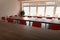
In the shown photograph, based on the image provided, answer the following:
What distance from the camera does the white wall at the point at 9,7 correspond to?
23.1 ft

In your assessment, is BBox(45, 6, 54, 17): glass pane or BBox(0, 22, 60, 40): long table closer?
BBox(0, 22, 60, 40): long table

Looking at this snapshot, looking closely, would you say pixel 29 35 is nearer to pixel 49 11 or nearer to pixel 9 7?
pixel 9 7

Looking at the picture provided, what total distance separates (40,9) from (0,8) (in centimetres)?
396

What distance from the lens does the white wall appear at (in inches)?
277

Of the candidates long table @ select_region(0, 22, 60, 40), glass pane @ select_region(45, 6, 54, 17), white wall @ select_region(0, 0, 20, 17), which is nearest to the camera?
long table @ select_region(0, 22, 60, 40)

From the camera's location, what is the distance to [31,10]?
9531mm

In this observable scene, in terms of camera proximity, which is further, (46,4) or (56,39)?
(46,4)

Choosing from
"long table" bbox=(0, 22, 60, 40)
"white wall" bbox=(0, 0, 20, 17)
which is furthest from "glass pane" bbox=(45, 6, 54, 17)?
"long table" bbox=(0, 22, 60, 40)

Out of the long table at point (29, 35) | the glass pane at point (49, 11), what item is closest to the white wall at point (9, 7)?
the glass pane at point (49, 11)

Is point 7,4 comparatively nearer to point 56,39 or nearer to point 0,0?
point 0,0

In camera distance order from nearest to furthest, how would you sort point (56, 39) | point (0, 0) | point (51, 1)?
point (56, 39) → point (0, 0) → point (51, 1)

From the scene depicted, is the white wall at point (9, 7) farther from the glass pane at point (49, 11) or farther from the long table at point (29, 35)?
the long table at point (29, 35)

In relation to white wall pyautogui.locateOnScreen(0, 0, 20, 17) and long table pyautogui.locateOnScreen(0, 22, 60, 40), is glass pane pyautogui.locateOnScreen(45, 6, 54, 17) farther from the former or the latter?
long table pyautogui.locateOnScreen(0, 22, 60, 40)

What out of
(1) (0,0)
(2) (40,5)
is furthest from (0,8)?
(2) (40,5)
